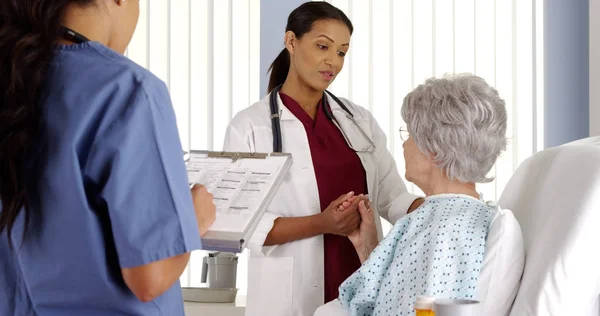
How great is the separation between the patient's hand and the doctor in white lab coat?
1.2 inches

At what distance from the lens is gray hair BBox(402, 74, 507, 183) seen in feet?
5.97

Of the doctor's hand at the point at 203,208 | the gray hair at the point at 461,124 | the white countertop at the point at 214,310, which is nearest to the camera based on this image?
the doctor's hand at the point at 203,208

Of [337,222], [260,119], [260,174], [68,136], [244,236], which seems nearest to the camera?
[68,136]

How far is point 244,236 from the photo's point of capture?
50.3 inches

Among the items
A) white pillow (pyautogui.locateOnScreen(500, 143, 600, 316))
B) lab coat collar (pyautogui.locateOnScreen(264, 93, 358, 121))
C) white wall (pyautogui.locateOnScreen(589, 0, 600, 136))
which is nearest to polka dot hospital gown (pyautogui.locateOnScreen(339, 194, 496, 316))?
white pillow (pyautogui.locateOnScreen(500, 143, 600, 316))

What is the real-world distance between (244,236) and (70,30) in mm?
438

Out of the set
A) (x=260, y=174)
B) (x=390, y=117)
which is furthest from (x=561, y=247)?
(x=390, y=117)

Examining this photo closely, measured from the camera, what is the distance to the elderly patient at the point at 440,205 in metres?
1.70

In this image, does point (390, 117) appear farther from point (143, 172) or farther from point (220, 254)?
point (143, 172)

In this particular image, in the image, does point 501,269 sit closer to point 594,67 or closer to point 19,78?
point 19,78

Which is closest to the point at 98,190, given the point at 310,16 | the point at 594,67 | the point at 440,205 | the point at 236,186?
the point at 236,186

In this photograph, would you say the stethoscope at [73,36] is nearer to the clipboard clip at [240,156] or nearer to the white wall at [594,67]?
the clipboard clip at [240,156]

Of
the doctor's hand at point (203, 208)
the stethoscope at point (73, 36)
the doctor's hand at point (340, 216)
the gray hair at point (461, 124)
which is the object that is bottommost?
the doctor's hand at point (340, 216)

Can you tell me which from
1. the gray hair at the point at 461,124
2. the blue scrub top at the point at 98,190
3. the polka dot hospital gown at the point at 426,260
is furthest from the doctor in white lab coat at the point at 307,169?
the blue scrub top at the point at 98,190
